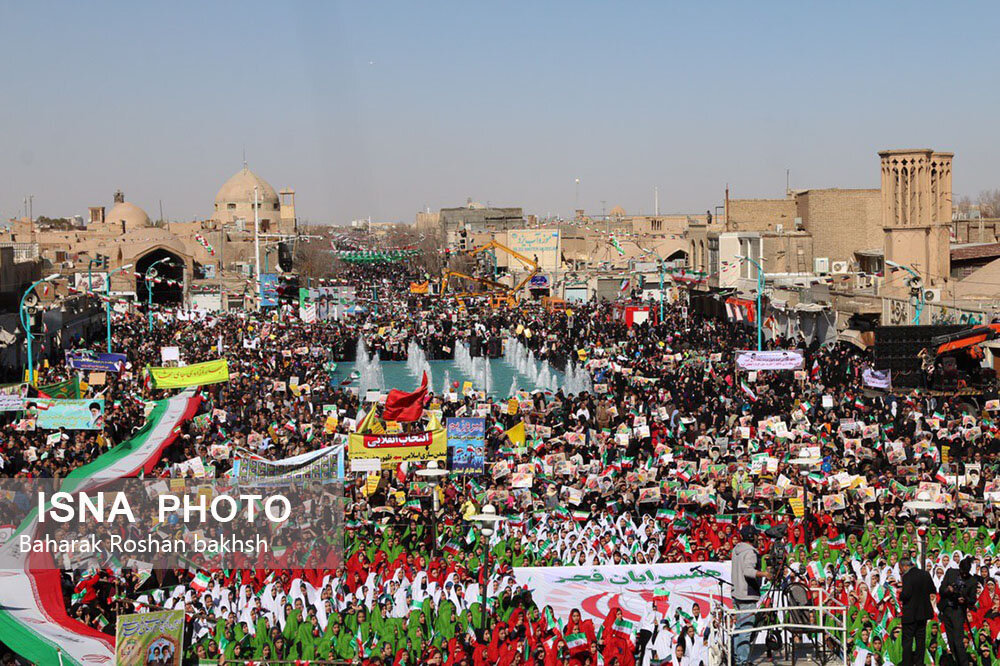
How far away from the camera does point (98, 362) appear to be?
28984mm

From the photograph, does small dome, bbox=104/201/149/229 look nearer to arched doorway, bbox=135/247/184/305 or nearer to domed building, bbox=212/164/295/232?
domed building, bbox=212/164/295/232

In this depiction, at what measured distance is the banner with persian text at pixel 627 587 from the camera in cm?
1126

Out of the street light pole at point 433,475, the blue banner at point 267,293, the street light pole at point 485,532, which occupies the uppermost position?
the blue banner at point 267,293

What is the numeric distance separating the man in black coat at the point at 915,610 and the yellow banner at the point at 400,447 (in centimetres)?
926

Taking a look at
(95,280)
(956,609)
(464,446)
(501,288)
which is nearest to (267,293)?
(95,280)

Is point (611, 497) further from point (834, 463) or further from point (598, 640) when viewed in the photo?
point (598, 640)

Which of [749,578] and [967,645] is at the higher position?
[749,578]

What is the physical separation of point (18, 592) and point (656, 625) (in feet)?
18.5

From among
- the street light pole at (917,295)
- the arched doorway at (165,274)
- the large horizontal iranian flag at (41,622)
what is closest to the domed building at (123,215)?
the arched doorway at (165,274)

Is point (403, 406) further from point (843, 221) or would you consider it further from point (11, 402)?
point (843, 221)

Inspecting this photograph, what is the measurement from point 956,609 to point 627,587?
2824 mm

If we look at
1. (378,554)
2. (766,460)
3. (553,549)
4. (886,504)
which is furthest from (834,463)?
(378,554)

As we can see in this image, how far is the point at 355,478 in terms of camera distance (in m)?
17.7

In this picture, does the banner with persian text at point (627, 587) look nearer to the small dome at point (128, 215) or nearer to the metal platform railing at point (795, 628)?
the metal platform railing at point (795, 628)
